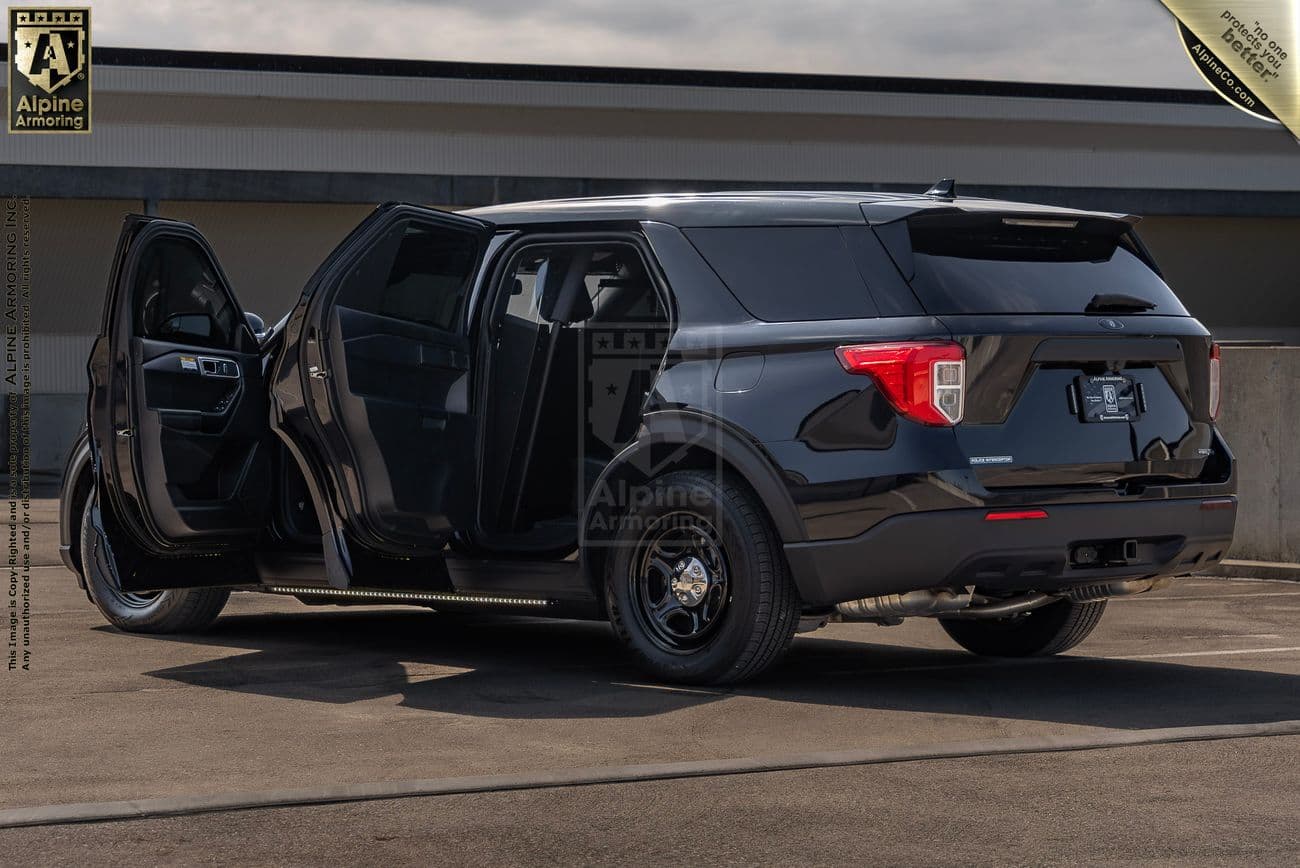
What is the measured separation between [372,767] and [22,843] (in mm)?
1258

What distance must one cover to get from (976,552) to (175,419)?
338 centimetres

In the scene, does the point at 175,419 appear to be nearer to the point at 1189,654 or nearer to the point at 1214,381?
the point at 1214,381

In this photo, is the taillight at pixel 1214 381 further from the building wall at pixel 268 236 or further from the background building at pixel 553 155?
the building wall at pixel 268 236


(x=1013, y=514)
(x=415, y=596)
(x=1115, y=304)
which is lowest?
(x=415, y=596)

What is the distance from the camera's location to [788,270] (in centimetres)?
764

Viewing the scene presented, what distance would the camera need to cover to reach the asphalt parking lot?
5.04 metres

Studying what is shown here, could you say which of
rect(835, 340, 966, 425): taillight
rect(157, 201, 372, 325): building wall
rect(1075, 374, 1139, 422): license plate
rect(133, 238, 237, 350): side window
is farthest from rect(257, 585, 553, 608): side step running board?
rect(157, 201, 372, 325): building wall

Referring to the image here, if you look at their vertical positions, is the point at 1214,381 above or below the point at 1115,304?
below

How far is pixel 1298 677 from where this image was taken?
26.3 feet

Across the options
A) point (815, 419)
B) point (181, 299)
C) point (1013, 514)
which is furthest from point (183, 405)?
point (1013, 514)

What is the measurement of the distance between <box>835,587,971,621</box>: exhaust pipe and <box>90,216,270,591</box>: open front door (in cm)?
276

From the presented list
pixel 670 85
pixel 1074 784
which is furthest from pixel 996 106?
pixel 1074 784

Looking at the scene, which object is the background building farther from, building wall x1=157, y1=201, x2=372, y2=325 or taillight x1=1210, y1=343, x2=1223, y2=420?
taillight x1=1210, y1=343, x2=1223, y2=420

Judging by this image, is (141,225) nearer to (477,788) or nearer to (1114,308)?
(477,788)
